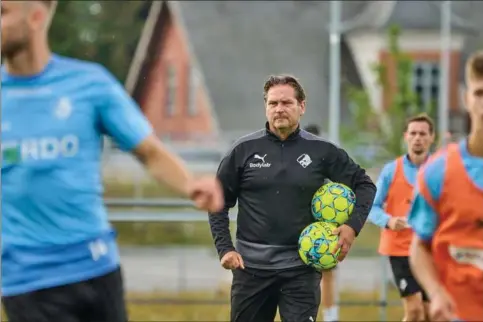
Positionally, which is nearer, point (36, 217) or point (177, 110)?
point (36, 217)

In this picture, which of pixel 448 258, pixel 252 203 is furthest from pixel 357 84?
pixel 448 258

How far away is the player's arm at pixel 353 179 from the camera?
24.1ft

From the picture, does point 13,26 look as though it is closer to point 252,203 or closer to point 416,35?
point 252,203

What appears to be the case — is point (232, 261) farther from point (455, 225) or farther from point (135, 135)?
point (135, 135)

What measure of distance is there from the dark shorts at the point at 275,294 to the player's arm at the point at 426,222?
258 centimetres

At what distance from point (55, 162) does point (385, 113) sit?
16.5 metres

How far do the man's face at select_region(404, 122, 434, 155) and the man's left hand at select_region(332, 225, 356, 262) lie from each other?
7.76ft

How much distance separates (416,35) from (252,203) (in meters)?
24.2

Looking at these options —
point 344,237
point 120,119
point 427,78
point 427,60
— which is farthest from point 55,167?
point 427,60

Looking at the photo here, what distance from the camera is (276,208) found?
23.3 feet

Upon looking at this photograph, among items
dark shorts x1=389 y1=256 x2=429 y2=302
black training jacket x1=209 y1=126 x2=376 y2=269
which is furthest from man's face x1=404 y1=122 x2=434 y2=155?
black training jacket x1=209 y1=126 x2=376 y2=269

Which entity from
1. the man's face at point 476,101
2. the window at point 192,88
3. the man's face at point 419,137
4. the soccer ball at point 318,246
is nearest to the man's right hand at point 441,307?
the man's face at point 476,101

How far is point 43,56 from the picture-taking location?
436 cm

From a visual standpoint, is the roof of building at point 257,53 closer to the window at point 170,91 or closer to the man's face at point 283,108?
the window at point 170,91
